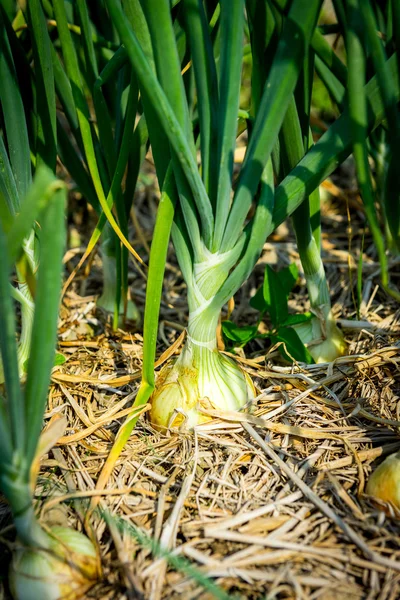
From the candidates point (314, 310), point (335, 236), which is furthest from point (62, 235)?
point (335, 236)

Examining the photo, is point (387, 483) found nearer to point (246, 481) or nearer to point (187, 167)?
point (246, 481)

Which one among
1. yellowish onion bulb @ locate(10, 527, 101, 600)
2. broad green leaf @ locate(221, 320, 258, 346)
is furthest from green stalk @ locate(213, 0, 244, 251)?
yellowish onion bulb @ locate(10, 527, 101, 600)

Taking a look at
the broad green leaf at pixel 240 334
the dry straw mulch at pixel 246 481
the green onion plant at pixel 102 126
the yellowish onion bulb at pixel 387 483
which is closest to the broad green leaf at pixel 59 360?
the dry straw mulch at pixel 246 481

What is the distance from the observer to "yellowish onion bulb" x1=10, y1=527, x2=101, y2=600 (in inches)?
30.0

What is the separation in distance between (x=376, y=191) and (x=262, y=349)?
513 mm

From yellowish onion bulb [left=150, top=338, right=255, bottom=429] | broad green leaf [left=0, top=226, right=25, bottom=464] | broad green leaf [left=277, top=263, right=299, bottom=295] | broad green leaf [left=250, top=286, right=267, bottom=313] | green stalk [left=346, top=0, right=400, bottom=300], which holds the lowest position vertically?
yellowish onion bulb [left=150, top=338, right=255, bottom=429]

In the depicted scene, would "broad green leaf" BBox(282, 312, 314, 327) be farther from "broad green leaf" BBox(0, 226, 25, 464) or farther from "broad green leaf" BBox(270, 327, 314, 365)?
"broad green leaf" BBox(0, 226, 25, 464)

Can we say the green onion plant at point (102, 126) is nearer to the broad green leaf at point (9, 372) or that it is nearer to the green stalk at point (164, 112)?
the green stalk at point (164, 112)

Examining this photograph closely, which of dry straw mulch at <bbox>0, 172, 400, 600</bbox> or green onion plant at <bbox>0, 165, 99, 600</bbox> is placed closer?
green onion plant at <bbox>0, 165, 99, 600</bbox>

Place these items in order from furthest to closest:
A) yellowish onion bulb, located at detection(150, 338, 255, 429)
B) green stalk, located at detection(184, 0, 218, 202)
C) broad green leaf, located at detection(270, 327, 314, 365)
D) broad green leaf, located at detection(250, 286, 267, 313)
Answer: broad green leaf, located at detection(250, 286, 267, 313) → broad green leaf, located at detection(270, 327, 314, 365) → yellowish onion bulb, located at detection(150, 338, 255, 429) → green stalk, located at detection(184, 0, 218, 202)

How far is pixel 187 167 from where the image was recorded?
35.7 inches

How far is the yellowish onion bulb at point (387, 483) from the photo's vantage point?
0.85 meters

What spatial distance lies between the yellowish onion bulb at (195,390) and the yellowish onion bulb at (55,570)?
28 centimetres

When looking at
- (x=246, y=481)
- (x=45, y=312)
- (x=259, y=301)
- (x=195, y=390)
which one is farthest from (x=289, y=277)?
(x=45, y=312)
